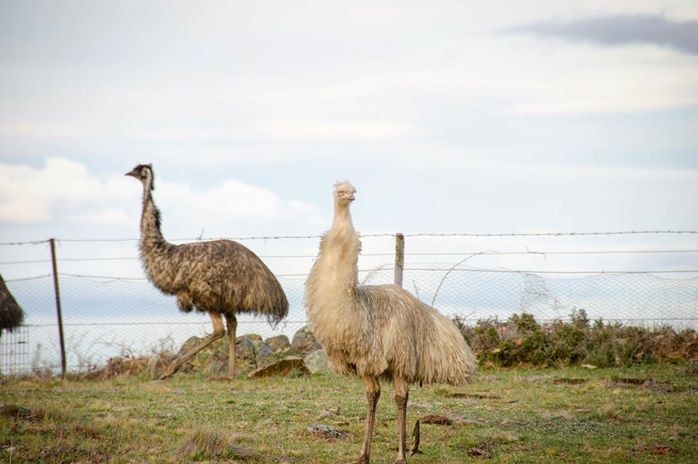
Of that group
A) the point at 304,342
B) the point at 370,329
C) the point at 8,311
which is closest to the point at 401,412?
the point at 370,329

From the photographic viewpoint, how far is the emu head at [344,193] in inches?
347

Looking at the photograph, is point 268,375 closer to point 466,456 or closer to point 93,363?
point 93,363

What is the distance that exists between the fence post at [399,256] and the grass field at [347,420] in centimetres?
263

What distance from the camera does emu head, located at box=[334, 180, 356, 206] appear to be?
8.82m

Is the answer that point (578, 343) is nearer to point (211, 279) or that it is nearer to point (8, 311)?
point (211, 279)

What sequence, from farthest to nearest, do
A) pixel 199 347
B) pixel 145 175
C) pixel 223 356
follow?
pixel 223 356 → pixel 145 175 → pixel 199 347

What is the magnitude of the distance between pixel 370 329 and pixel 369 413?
30.5 inches

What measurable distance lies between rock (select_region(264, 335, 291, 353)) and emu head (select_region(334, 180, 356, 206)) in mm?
9442

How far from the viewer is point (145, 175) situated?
1716 centimetres

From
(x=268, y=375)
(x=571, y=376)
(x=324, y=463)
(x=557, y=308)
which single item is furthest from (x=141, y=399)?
(x=557, y=308)

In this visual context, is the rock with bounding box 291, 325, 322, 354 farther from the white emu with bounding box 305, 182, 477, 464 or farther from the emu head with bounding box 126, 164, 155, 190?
the white emu with bounding box 305, 182, 477, 464

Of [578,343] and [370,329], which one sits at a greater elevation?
[370,329]

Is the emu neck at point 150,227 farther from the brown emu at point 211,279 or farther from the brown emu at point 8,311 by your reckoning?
the brown emu at point 8,311

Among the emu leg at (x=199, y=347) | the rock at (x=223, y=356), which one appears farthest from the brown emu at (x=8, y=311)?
the emu leg at (x=199, y=347)
